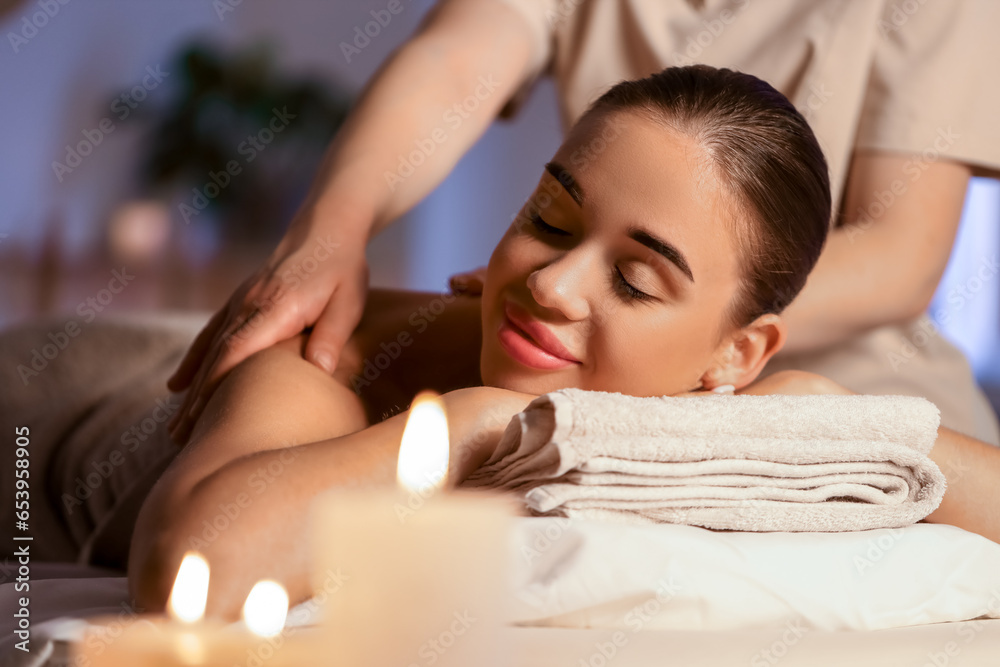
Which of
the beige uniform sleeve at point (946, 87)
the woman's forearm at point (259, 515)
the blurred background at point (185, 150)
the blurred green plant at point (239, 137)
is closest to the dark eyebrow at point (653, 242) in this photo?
the woman's forearm at point (259, 515)

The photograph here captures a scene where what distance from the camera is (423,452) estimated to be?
1.23 ft

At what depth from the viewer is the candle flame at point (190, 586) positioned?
22.6 inches

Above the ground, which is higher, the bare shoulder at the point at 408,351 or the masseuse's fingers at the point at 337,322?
the masseuse's fingers at the point at 337,322

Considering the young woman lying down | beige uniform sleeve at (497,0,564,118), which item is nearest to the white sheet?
the young woman lying down

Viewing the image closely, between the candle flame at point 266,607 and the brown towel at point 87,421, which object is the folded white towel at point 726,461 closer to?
the candle flame at point 266,607

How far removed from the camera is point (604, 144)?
2.77 ft

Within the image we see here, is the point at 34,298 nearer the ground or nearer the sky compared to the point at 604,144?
nearer the ground

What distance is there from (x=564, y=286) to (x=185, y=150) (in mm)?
3115

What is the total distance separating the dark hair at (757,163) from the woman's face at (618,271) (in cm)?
2

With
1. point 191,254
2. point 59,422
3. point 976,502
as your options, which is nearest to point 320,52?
point 191,254

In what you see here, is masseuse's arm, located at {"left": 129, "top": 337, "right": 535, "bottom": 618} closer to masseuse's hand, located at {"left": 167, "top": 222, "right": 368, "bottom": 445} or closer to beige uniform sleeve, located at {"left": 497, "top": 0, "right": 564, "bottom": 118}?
masseuse's hand, located at {"left": 167, "top": 222, "right": 368, "bottom": 445}

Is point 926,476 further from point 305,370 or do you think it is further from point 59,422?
point 59,422

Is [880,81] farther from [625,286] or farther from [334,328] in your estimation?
[334,328]

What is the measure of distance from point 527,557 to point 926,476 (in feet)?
1.16
